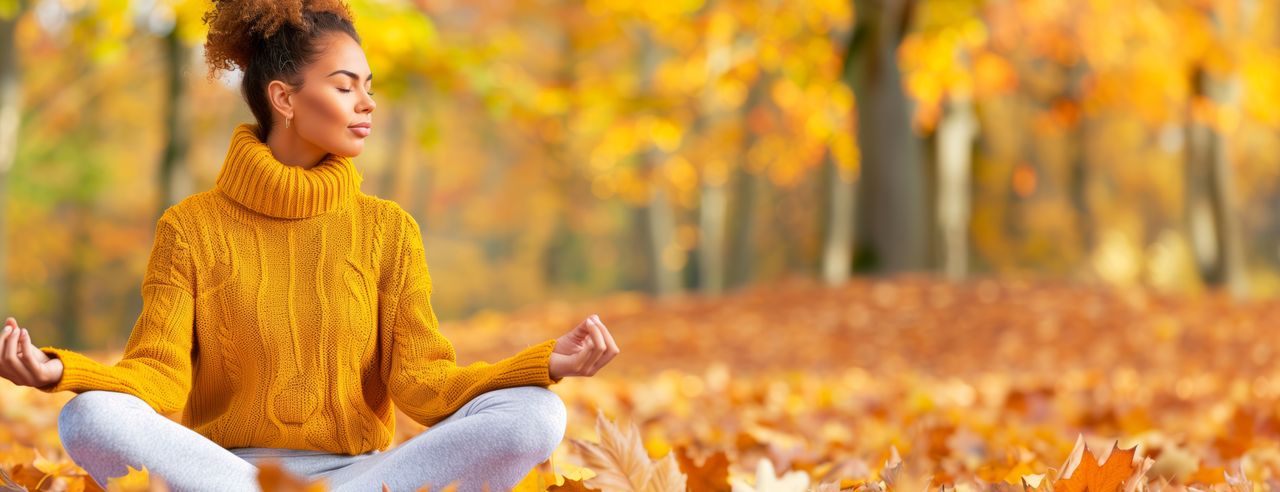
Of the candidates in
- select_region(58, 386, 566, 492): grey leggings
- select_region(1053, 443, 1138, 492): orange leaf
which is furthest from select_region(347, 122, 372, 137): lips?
select_region(1053, 443, 1138, 492): orange leaf

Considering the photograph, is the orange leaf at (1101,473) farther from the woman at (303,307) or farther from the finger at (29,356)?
the finger at (29,356)

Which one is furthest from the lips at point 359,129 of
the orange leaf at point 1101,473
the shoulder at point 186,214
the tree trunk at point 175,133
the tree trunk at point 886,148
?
the tree trunk at point 886,148

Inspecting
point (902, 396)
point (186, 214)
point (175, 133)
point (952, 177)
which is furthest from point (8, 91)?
point (952, 177)

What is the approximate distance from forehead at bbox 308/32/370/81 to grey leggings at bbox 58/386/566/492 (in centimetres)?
62

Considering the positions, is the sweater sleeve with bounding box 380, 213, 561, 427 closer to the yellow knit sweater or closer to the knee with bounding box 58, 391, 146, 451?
the yellow knit sweater

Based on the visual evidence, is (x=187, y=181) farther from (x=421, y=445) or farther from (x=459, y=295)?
(x=459, y=295)

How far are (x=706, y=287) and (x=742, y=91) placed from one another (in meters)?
3.48

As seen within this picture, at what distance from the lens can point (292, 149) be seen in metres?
2.33

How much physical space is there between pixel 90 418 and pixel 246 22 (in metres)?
0.73

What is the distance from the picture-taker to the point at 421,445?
83.8 inches

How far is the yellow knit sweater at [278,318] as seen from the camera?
7.39 ft

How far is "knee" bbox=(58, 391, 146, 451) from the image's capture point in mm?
2031

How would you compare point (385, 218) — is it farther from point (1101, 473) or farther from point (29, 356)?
point (1101, 473)

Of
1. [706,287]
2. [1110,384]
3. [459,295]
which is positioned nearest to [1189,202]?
[706,287]
